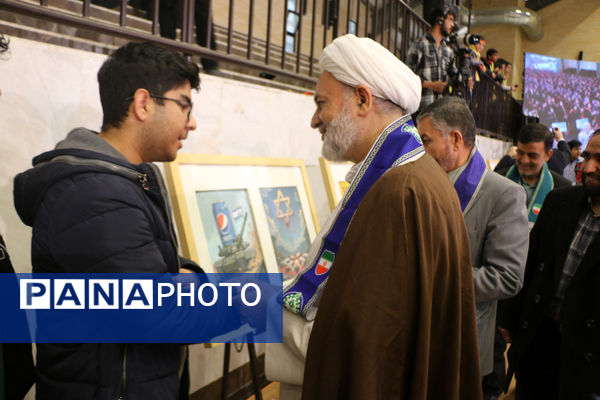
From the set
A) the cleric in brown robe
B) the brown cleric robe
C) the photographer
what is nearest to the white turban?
the cleric in brown robe

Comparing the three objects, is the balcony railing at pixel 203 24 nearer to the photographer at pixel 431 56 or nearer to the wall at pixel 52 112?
the wall at pixel 52 112

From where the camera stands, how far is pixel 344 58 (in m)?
1.51

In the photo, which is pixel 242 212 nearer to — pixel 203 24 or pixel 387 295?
pixel 387 295

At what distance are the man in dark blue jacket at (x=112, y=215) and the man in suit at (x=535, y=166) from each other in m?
2.86

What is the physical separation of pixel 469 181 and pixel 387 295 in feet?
4.22

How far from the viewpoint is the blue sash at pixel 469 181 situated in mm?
2225

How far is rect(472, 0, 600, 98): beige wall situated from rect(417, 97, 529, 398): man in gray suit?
15350 mm

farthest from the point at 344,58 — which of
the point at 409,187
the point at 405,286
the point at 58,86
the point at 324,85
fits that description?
the point at 58,86

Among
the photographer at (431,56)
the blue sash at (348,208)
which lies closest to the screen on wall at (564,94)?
the photographer at (431,56)

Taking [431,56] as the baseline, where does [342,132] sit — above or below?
below

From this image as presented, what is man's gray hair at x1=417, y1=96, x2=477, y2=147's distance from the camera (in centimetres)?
238

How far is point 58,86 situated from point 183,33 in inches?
35.6

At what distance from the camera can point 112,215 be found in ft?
4.03

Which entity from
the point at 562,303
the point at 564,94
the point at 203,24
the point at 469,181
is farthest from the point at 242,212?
the point at 564,94
